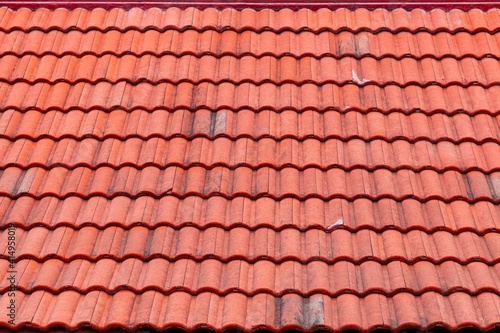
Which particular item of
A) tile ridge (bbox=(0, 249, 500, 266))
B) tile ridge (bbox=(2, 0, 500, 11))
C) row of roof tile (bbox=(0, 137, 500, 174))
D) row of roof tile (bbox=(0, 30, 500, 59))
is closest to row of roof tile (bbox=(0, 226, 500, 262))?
tile ridge (bbox=(0, 249, 500, 266))

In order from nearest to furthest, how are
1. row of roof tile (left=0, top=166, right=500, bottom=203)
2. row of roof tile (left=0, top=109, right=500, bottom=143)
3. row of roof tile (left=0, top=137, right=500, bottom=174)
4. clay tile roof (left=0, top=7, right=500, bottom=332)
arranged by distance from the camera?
clay tile roof (left=0, top=7, right=500, bottom=332), row of roof tile (left=0, top=166, right=500, bottom=203), row of roof tile (left=0, top=137, right=500, bottom=174), row of roof tile (left=0, top=109, right=500, bottom=143)

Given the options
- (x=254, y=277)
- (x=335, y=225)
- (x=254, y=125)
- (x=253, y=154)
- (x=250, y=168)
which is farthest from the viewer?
(x=254, y=125)

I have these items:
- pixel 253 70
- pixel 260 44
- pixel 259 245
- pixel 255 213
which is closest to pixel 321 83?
pixel 253 70

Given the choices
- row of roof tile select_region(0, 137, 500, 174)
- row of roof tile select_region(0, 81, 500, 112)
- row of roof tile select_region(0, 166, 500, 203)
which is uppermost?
row of roof tile select_region(0, 81, 500, 112)

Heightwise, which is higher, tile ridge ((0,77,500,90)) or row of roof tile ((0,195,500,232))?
tile ridge ((0,77,500,90))

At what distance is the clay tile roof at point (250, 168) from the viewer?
19.1 feet

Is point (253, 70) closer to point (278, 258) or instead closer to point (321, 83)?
point (321, 83)

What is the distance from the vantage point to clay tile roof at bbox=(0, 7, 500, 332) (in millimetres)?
5832

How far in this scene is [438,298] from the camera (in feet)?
18.9

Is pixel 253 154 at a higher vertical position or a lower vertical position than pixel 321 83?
lower

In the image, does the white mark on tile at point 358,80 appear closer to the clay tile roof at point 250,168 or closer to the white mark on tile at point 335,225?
the clay tile roof at point 250,168

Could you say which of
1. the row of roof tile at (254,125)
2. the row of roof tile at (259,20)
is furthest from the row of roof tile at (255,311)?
the row of roof tile at (259,20)

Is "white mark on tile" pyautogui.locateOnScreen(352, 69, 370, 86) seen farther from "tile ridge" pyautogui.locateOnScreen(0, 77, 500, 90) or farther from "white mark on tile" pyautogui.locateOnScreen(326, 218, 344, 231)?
"white mark on tile" pyautogui.locateOnScreen(326, 218, 344, 231)

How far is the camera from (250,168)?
6.85m
